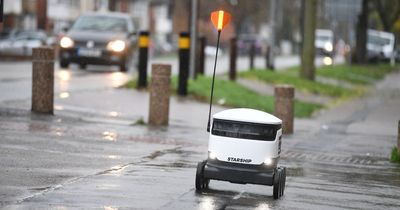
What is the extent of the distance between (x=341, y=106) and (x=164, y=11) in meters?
85.4

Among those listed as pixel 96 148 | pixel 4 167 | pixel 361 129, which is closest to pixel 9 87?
pixel 361 129

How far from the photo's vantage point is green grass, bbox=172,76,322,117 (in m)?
23.9

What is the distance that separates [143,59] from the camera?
24.5m

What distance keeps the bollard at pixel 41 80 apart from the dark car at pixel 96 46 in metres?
13.9

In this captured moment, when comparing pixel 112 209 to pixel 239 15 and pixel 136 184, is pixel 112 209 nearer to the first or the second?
pixel 136 184

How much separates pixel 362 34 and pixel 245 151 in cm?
4974

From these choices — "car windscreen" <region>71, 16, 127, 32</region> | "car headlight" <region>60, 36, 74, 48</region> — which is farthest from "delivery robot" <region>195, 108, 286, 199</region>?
"car windscreen" <region>71, 16, 127, 32</region>

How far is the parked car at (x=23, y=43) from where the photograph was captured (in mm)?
47000

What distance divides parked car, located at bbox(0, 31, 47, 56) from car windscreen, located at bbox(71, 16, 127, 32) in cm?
1235

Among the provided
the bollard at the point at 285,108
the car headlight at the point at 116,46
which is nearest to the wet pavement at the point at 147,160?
the bollard at the point at 285,108

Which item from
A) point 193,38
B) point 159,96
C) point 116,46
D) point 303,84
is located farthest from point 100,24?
point 159,96

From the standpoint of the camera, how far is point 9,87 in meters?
22.9

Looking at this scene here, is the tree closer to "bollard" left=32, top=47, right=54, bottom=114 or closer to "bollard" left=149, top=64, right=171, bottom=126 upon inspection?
"bollard" left=149, top=64, right=171, bottom=126

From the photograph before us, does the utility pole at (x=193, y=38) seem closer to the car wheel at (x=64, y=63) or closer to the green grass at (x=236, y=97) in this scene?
the green grass at (x=236, y=97)
